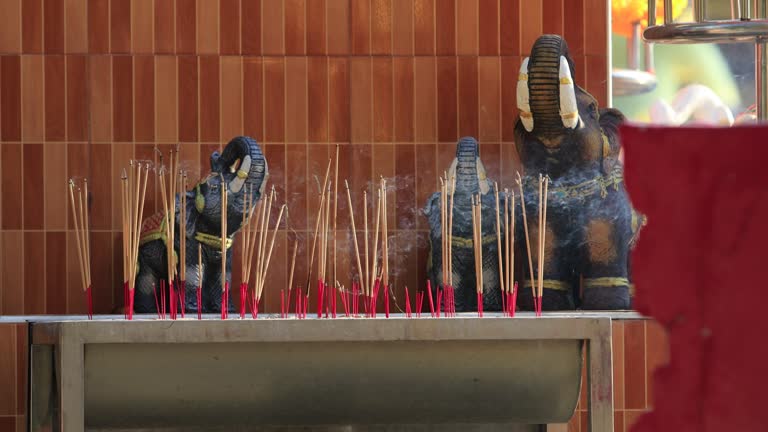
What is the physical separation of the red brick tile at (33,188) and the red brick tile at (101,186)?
22cm

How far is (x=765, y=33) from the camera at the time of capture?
1.52 m

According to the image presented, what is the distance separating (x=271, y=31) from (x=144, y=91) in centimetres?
62

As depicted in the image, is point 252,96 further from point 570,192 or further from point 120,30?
point 570,192

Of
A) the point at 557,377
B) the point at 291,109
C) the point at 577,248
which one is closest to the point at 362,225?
the point at 291,109

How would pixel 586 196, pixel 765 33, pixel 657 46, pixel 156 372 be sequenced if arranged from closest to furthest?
pixel 765 33, pixel 156 372, pixel 586 196, pixel 657 46

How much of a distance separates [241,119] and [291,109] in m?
0.22

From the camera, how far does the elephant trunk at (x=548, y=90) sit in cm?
546

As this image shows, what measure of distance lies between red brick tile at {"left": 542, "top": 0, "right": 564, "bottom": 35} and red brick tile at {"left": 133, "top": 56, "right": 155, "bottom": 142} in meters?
1.76

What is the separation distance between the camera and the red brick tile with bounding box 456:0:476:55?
6.11m

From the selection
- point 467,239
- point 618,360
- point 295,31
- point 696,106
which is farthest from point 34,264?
point 696,106

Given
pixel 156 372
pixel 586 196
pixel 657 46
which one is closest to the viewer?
pixel 156 372

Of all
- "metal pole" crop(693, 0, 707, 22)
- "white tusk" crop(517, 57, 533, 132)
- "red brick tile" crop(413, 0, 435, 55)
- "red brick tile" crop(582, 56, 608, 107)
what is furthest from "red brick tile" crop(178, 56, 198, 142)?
"metal pole" crop(693, 0, 707, 22)

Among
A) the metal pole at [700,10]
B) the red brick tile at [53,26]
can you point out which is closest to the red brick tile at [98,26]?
the red brick tile at [53,26]

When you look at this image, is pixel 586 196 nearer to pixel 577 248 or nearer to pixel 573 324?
pixel 577 248
